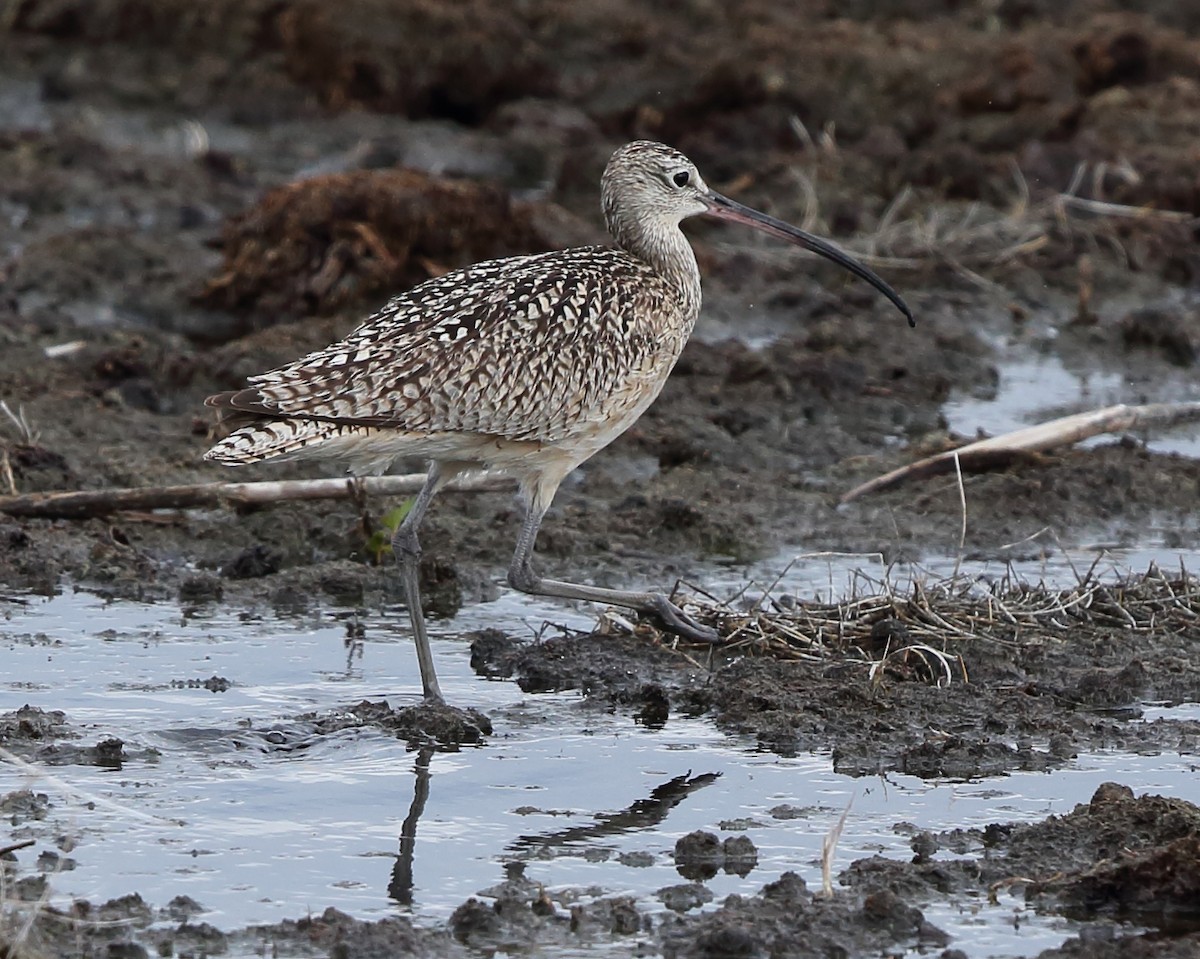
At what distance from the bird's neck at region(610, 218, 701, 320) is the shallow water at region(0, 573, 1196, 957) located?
1.58 meters

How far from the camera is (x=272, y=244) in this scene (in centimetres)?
1212

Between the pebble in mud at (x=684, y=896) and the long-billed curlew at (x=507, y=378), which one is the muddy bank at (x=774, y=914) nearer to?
the pebble in mud at (x=684, y=896)

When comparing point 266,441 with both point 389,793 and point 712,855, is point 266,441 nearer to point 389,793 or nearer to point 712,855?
point 389,793

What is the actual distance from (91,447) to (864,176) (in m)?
7.00

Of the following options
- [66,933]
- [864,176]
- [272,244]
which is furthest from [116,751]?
[864,176]

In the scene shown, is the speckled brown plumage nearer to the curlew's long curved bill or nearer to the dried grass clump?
the curlew's long curved bill

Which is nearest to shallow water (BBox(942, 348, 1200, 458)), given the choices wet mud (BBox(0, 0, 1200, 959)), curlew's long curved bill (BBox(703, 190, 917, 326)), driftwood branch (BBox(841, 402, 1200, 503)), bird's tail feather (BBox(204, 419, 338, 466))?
wet mud (BBox(0, 0, 1200, 959))

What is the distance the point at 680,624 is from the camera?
24.6 feet

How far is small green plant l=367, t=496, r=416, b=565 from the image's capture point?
837cm

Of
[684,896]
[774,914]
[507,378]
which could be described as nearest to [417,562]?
[507,378]

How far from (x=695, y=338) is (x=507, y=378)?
16.4 ft

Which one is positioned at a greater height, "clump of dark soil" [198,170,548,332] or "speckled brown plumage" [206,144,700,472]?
"clump of dark soil" [198,170,548,332]

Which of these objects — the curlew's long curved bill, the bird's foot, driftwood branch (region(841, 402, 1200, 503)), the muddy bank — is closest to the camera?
the muddy bank

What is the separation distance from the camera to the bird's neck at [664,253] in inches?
311
